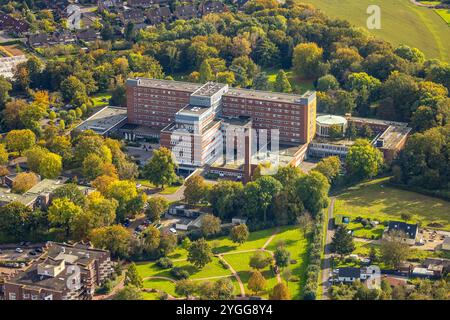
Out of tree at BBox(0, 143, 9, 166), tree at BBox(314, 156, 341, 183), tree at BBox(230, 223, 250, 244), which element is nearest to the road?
tree at BBox(314, 156, 341, 183)

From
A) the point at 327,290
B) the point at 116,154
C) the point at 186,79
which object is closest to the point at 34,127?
the point at 116,154

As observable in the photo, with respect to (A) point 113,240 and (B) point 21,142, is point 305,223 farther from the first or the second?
(B) point 21,142

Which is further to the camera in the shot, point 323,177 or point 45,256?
point 323,177

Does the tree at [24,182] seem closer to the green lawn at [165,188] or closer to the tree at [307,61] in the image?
the green lawn at [165,188]

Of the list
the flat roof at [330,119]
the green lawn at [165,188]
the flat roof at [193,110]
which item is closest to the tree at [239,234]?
the green lawn at [165,188]

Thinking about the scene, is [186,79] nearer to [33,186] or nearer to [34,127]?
[34,127]

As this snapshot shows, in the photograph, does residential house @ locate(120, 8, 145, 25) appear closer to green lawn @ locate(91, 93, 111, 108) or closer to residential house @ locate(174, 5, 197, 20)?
residential house @ locate(174, 5, 197, 20)

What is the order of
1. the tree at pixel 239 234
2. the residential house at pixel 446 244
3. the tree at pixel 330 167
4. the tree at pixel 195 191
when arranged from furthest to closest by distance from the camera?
the tree at pixel 330 167, the tree at pixel 195 191, the tree at pixel 239 234, the residential house at pixel 446 244
